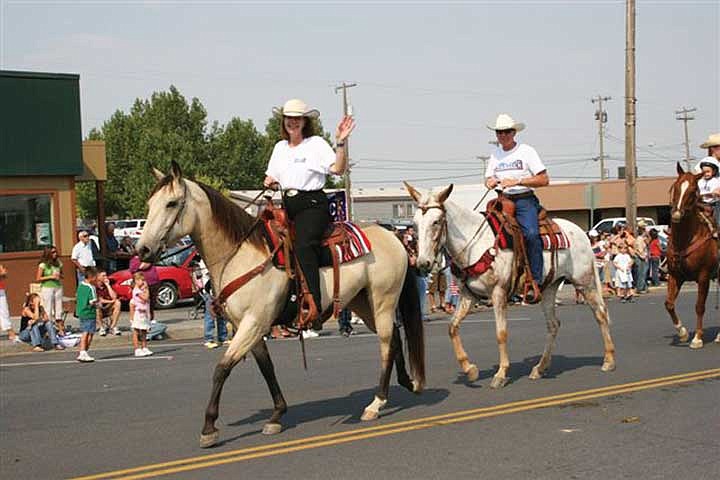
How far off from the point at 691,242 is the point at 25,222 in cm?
1662

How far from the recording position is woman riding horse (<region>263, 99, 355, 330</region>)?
8953mm

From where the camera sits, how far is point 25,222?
23.9 m

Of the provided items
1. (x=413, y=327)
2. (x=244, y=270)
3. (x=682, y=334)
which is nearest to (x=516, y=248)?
(x=413, y=327)

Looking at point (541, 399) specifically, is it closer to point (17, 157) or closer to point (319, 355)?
point (319, 355)

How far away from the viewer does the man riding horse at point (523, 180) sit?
11.1 metres

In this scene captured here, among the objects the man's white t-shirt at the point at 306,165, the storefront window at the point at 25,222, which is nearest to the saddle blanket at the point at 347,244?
the man's white t-shirt at the point at 306,165

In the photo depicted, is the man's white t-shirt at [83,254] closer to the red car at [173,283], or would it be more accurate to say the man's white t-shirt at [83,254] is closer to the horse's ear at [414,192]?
the red car at [173,283]

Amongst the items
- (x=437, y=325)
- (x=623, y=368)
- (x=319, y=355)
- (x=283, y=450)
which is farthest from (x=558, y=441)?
(x=437, y=325)

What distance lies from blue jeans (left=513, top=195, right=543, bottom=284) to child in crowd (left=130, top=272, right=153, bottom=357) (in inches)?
314

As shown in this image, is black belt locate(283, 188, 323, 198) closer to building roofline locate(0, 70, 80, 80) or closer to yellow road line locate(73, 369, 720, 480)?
yellow road line locate(73, 369, 720, 480)

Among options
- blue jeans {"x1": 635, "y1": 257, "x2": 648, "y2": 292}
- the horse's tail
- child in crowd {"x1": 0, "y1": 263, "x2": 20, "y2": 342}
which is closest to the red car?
child in crowd {"x1": 0, "y1": 263, "x2": 20, "y2": 342}

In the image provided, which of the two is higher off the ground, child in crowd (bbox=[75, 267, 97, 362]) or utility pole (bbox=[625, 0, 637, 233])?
utility pole (bbox=[625, 0, 637, 233])

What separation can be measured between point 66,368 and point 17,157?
407 inches

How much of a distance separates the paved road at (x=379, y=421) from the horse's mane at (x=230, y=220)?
72.4 inches
